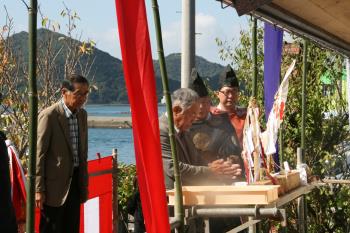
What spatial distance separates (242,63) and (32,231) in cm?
733

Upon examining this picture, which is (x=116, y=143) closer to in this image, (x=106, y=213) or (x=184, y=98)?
(x=106, y=213)

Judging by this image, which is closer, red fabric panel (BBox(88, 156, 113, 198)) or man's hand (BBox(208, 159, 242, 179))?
man's hand (BBox(208, 159, 242, 179))

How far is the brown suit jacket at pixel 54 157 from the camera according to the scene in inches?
189

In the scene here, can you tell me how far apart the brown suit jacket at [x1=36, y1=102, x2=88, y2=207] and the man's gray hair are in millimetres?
944

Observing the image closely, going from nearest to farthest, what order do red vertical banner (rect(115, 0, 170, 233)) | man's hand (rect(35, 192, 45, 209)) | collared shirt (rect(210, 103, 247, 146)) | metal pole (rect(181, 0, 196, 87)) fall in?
red vertical banner (rect(115, 0, 170, 233)), man's hand (rect(35, 192, 45, 209)), collared shirt (rect(210, 103, 247, 146)), metal pole (rect(181, 0, 196, 87))

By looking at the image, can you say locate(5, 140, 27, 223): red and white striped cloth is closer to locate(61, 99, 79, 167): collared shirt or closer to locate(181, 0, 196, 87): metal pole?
locate(61, 99, 79, 167): collared shirt

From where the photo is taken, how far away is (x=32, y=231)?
299 cm

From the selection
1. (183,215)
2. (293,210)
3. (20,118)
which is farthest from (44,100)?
(183,215)

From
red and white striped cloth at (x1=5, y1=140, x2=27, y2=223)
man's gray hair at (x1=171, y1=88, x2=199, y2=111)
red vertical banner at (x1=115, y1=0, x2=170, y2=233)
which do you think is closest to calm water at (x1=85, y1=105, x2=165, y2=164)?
man's gray hair at (x1=171, y1=88, x2=199, y2=111)

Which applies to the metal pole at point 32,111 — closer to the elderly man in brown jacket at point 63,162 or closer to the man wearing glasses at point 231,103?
the elderly man in brown jacket at point 63,162

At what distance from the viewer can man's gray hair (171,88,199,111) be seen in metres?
4.30

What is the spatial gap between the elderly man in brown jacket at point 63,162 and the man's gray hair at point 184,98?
79cm

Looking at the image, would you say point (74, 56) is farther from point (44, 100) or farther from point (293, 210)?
point (293, 210)

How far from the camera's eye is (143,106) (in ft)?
10.9
